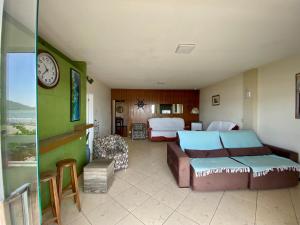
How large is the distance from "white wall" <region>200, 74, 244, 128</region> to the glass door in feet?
15.4

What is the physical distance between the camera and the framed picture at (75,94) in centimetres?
269

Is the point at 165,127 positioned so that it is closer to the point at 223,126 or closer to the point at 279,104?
the point at 223,126

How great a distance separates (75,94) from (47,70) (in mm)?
837

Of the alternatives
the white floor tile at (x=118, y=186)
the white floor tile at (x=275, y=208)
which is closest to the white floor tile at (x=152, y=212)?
the white floor tile at (x=118, y=186)

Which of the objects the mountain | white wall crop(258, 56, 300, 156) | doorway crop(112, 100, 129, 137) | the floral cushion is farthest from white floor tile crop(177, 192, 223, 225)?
doorway crop(112, 100, 129, 137)

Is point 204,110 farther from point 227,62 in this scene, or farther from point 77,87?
point 77,87

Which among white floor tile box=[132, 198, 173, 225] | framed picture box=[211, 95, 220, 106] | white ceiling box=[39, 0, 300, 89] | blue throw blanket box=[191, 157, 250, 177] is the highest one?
white ceiling box=[39, 0, 300, 89]

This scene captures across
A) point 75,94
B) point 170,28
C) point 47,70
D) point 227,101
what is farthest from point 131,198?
point 227,101

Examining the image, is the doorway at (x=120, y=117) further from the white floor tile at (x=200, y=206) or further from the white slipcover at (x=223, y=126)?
the white floor tile at (x=200, y=206)

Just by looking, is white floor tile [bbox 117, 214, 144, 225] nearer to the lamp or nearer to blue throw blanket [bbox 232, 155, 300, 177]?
blue throw blanket [bbox 232, 155, 300, 177]

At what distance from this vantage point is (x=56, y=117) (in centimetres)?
224

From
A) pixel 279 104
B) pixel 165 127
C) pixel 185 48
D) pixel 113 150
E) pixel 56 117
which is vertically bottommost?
pixel 113 150

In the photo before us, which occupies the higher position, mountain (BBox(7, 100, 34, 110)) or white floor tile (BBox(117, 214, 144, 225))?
mountain (BBox(7, 100, 34, 110))

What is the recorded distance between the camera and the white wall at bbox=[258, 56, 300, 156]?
9.17 feet
